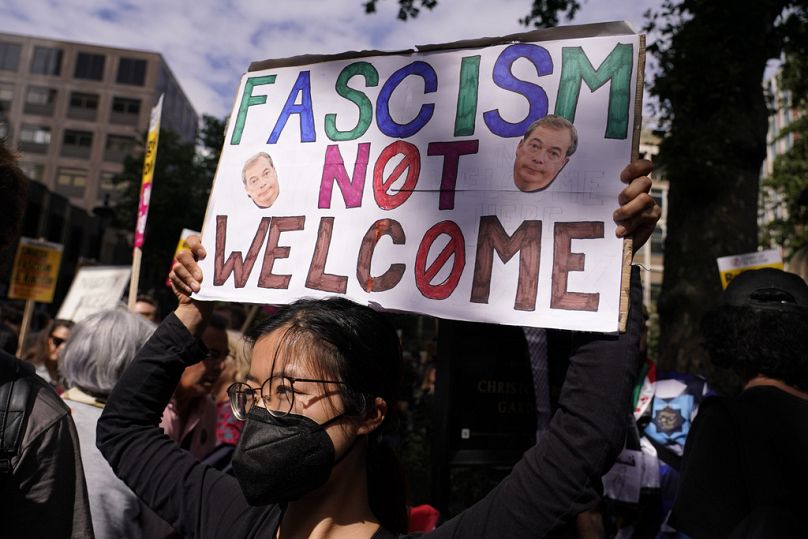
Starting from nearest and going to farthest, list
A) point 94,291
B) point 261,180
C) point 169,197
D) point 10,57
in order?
point 261,180 < point 94,291 < point 169,197 < point 10,57

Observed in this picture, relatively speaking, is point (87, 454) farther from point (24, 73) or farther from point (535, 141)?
point (24, 73)

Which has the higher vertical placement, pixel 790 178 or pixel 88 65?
pixel 88 65

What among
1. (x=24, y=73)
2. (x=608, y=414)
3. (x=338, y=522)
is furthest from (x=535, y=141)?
(x=24, y=73)

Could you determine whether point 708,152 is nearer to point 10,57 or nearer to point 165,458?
point 165,458

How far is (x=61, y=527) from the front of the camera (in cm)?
165

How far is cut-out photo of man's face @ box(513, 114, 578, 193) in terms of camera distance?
1.64m

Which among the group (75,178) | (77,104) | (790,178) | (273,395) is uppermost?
(77,104)

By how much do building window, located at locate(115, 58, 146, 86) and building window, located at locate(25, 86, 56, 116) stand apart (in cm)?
526

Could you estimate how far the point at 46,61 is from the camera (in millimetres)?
52281

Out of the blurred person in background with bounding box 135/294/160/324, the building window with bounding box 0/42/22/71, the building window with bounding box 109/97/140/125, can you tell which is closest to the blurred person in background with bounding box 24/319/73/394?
the blurred person in background with bounding box 135/294/160/324

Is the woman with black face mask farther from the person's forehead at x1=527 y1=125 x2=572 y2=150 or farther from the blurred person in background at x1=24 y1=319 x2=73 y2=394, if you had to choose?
the blurred person in background at x1=24 y1=319 x2=73 y2=394

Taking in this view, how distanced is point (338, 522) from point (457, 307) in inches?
22.4

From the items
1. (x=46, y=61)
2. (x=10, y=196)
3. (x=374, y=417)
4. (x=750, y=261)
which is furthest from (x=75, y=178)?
(x=374, y=417)

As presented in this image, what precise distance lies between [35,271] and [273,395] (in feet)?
26.2
